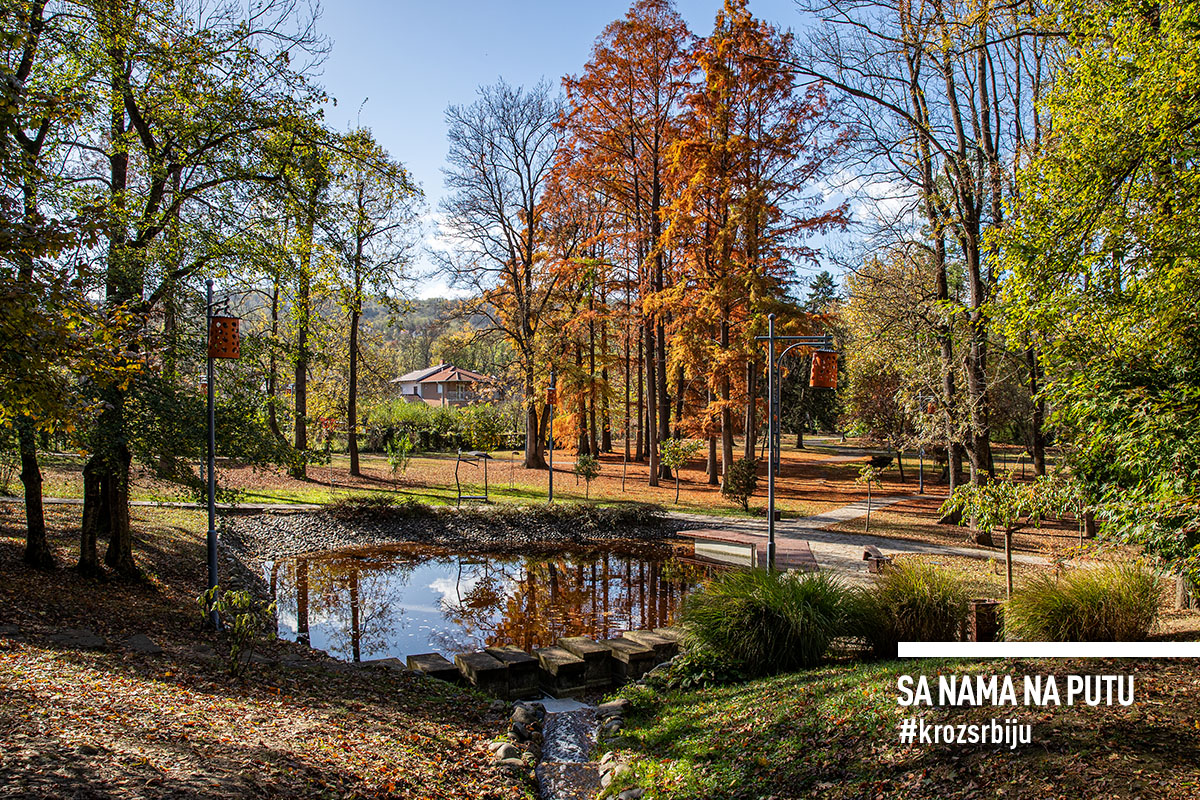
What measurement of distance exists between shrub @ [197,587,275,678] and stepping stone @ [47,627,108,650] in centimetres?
83

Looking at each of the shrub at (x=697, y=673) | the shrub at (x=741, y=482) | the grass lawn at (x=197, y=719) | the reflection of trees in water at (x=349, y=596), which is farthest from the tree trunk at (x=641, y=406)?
the grass lawn at (x=197, y=719)

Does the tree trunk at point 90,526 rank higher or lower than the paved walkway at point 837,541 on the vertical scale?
higher

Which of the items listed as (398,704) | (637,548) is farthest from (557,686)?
(637,548)

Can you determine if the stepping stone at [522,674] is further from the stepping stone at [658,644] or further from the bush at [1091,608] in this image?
the bush at [1091,608]

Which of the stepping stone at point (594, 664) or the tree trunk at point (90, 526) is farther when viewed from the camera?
the tree trunk at point (90, 526)

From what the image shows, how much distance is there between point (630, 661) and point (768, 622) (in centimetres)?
185

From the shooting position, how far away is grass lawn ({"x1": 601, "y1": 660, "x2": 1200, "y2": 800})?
3453 millimetres

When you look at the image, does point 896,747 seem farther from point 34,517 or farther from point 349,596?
point 34,517

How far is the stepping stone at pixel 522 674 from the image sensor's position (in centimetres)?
721

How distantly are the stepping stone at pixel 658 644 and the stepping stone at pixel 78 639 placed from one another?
5.37 meters

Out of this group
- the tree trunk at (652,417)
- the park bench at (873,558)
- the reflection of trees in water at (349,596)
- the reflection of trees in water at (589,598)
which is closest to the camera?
the reflection of trees in water at (349,596)

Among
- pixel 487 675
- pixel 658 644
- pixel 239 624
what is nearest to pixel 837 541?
pixel 658 644

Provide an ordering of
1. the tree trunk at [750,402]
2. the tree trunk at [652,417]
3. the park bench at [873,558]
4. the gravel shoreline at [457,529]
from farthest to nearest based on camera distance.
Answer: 1. the tree trunk at [652,417]
2. the tree trunk at [750,402]
3. the gravel shoreline at [457,529]
4. the park bench at [873,558]

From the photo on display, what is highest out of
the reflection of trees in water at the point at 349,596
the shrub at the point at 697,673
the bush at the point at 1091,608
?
the bush at the point at 1091,608
